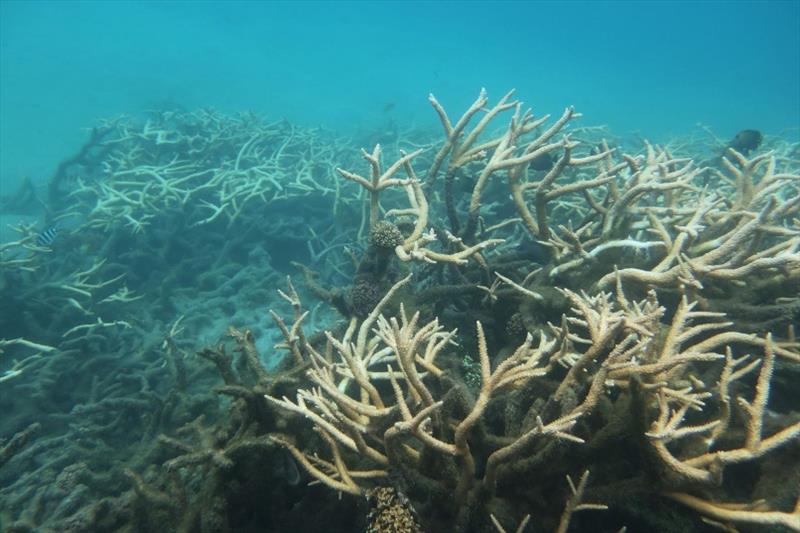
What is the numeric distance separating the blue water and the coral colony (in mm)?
16568

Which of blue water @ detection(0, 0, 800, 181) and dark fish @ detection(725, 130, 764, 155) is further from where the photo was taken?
blue water @ detection(0, 0, 800, 181)

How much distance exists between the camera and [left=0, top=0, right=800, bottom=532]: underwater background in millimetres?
1839

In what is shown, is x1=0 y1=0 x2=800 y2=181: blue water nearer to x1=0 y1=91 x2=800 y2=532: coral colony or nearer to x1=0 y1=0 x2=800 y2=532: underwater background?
x1=0 y1=0 x2=800 y2=532: underwater background

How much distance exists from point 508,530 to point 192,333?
5259mm

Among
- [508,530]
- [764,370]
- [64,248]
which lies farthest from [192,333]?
[764,370]

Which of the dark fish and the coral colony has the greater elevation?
the dark fish

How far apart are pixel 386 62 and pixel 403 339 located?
9257 centimetres

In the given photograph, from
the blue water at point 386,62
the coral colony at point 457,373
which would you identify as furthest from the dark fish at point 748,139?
the blue water at point 386,62

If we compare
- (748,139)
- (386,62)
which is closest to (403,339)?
(748,139)

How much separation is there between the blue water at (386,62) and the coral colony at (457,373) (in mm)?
16568

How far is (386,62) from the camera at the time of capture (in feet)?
277

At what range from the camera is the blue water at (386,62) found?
1193 inches

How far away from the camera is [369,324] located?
294 cm

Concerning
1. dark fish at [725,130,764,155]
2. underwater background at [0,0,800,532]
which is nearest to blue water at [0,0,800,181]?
dark fish at [725,130,764,155]
